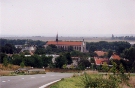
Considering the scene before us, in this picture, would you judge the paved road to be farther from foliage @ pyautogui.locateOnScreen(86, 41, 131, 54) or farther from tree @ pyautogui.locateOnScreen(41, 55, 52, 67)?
foliage @ pyautogui.locateOnScreen(86, 41, 131, 54)

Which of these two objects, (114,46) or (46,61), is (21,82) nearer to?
(46,61)

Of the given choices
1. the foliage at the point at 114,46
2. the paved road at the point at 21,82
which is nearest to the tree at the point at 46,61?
the foliage at the point at 114,46

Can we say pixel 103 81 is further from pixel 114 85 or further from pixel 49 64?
pixel 49 64

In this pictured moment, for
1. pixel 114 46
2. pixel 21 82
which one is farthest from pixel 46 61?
pixel 114 46

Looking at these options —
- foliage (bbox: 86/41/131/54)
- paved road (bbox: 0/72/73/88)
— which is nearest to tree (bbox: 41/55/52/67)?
foliage (bbox: 86/41/131/54)

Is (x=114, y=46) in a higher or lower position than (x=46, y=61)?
higher

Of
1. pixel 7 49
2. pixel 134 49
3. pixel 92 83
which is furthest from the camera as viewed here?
pixel 7 49

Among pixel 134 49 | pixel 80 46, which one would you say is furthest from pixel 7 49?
pixel 80 46

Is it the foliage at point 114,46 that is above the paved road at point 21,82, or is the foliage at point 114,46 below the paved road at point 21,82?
below

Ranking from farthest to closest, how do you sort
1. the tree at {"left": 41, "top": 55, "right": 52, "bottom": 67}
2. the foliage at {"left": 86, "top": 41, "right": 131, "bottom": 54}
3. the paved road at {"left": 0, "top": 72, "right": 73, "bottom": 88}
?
the foliage at {"left": 86, "top": 41, "right": 131, "bottom": 54}
the tree at {"left": 41, "top": 55, "right": 52, "bottom": 67}
the paved road at {"left": 0, "top": 72, "right": 73, "bottom": 88}

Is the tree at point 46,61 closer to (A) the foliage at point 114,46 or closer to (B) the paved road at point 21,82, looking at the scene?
(A) the foliage at point 114,46

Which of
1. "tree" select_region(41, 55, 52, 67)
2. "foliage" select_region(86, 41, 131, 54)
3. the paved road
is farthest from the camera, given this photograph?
"foliage" select_region(86, 41, 131, 54)

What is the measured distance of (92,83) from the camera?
933 centimetres

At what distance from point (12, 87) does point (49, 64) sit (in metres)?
30.9
